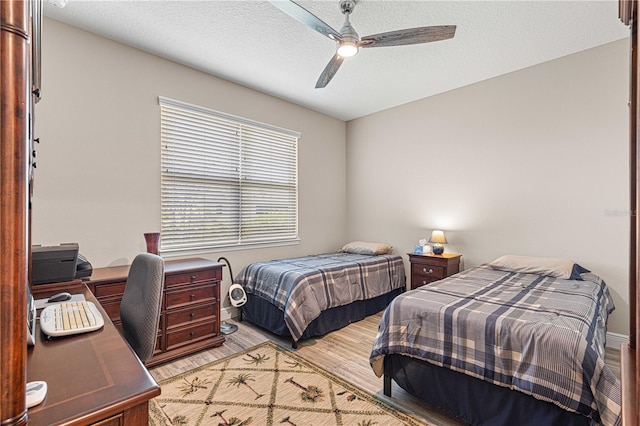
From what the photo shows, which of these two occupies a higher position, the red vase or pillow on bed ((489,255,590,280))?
the red vase

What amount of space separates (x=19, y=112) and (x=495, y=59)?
3.85 meters

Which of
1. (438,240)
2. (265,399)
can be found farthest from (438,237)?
(265,399)

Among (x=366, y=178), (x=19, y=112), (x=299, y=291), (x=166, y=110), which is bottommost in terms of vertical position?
(x=299, y=291)

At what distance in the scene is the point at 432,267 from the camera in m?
3.71

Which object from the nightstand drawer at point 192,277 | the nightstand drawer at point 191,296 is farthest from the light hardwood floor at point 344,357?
the nightstand drawer at point 192,277

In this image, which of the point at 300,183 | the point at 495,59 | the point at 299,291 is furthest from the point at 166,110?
the point at 495,59

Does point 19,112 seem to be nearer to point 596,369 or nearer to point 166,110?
point 596,369

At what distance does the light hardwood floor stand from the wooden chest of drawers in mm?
110

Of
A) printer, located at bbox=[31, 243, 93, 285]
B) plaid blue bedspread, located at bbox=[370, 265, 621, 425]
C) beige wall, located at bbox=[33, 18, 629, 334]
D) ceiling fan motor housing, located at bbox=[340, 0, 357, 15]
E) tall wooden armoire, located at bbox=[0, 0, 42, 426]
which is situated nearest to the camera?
tall wooden armoire, located at bbox=[0, 0, 42, 426]

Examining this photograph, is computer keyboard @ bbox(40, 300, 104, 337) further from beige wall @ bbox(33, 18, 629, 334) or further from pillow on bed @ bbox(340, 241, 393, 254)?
pillow on bed @ bbox(340, 241, 393, 254)

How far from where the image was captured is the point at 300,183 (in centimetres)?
455

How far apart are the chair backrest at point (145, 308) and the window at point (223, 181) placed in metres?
1.62

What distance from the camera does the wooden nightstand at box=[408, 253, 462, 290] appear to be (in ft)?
11.8

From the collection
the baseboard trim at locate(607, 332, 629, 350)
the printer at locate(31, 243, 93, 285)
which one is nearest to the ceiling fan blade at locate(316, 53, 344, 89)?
the printer at locate(31, 243, 93, 285)
